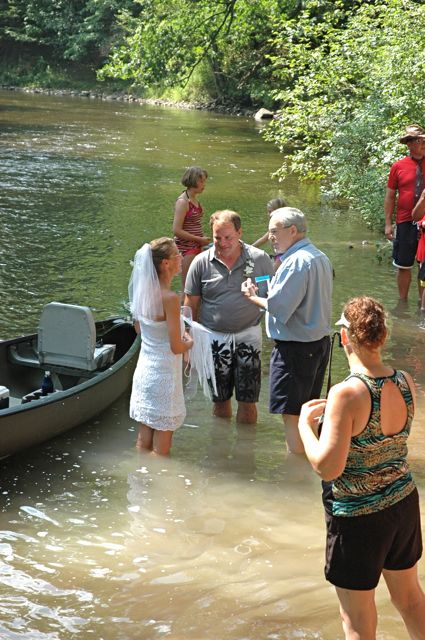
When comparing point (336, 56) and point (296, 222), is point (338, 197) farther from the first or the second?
point (296, 222)

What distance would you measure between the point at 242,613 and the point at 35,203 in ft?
46.5

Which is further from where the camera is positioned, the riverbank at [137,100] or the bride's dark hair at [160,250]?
the riverbank at [137,100]

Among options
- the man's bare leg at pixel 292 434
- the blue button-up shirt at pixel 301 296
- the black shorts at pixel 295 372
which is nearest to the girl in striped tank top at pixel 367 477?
the blue button-up shirt at pixel 301 296

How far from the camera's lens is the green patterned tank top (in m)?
3.78

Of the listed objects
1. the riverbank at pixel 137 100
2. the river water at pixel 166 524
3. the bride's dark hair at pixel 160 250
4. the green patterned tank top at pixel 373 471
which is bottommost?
the riverbank at pixel 137 100

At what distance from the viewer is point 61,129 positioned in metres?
30.6

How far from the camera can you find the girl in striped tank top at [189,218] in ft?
30.7

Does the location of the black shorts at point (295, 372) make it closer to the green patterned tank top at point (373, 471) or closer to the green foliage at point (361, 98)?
the green patterned tank top at point (373, 471)

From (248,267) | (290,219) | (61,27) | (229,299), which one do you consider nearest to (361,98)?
(248,267)

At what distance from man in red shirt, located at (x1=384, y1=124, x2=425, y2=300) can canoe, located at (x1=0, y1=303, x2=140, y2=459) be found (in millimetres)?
3539

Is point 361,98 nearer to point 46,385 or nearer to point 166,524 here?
point 46,385

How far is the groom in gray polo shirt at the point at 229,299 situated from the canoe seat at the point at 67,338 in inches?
42.5

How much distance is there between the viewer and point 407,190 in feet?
34.4

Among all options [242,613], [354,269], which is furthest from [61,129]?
[242,613]
